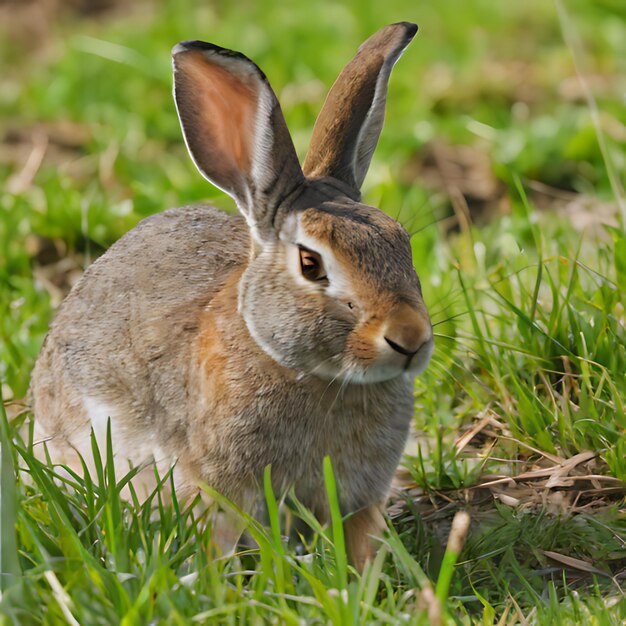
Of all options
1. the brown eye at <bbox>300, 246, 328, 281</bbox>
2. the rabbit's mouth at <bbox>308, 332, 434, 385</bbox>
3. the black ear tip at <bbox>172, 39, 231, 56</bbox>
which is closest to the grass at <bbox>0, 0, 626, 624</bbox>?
the rabbit's mouth at <bbox>308, 332, 434, 385</bbox>

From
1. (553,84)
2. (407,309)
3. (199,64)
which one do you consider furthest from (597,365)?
(553,84)

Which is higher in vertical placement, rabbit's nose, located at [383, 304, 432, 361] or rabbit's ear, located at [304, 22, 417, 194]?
rabbit's ear, located at [304, 22, 417, 194]

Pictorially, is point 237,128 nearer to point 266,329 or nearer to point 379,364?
point 266,329

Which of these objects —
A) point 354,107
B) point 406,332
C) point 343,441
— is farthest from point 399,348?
point 354,107

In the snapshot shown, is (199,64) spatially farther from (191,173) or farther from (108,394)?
(191,173)

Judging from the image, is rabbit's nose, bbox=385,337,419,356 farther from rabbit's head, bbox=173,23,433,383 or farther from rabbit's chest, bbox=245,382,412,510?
rabbit's chest, bbox=245,382,412,510
